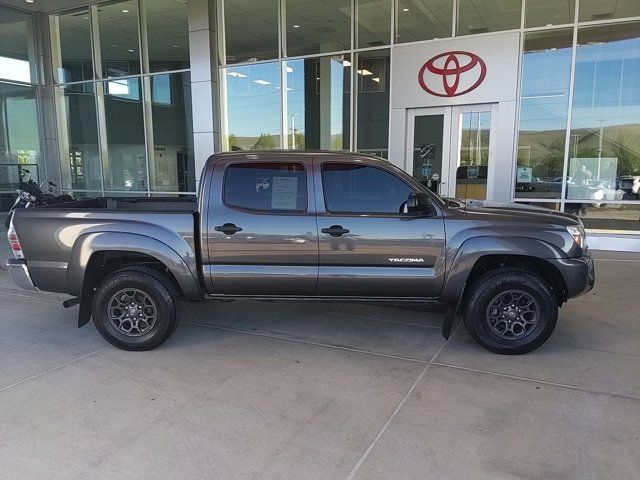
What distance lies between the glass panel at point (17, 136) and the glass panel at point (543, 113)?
1436 centimetres

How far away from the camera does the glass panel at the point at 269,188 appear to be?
4605 millimetres

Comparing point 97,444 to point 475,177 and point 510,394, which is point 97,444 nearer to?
point 510,394

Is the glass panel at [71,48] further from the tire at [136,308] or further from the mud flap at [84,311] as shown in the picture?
the tire at [136,308]

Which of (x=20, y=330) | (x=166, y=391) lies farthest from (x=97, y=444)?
(x=20, y=330)

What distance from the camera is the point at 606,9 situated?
9.55 metres

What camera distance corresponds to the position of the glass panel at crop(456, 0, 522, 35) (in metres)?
10.1

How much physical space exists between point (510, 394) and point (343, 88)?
994 centimetres

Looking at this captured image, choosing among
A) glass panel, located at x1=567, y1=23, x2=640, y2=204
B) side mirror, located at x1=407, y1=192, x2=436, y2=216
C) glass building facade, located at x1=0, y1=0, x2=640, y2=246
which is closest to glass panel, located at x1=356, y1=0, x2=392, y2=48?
glass building facade, located at x1=0, y1=0, x2=640, y2=246

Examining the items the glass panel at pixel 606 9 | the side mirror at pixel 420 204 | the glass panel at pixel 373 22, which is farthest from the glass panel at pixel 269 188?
the glass panel at pixel 606 9

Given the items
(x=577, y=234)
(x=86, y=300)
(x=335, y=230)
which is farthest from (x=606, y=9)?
(x=86, y=300)

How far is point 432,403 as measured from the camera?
142 inches

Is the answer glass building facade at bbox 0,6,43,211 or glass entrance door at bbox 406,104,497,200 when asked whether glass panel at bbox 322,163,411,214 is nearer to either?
glass entrance door at bbox 406,104,497,200

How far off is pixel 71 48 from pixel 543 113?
13906mm

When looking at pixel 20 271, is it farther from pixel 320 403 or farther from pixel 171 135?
pixel 171 135
